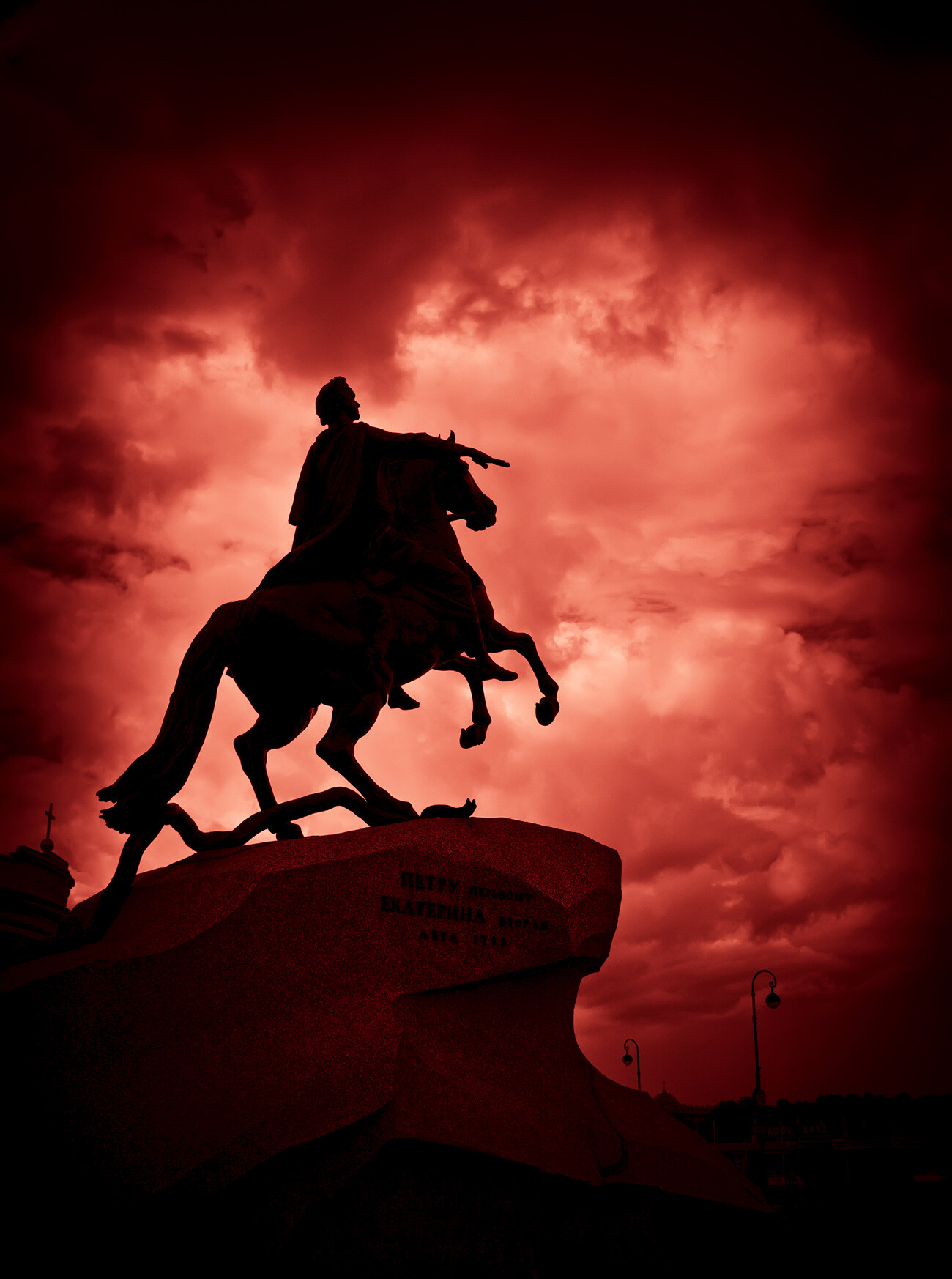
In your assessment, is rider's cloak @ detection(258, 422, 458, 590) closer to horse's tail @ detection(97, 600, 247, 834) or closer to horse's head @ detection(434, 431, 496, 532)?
horse's head @ detection(434, 431, 496, 532)

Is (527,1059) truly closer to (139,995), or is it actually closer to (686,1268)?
(686,1268)

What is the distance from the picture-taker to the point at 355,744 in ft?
24.2

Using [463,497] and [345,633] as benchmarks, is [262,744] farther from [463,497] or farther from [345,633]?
[463,497]

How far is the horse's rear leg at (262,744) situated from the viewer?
7715 millimetres

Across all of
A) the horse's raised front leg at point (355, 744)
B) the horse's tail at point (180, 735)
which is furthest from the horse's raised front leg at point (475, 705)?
the horse's tail at point (180, 735)

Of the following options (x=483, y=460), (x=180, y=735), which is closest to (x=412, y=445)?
(x=483, y=460)

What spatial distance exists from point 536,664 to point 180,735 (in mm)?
2903

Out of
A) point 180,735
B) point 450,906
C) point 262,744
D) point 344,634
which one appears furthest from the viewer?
point 262,744

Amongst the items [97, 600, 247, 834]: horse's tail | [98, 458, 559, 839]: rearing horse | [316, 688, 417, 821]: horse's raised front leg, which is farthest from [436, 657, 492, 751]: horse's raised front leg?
[97, 600, 247, 834]: horse's tail

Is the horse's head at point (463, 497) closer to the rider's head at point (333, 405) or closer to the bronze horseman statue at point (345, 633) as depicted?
the bronze horseman statue at point (345, 633)

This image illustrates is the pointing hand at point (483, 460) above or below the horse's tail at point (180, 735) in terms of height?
above

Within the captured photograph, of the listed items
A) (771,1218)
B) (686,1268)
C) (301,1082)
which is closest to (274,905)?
(301,1082)

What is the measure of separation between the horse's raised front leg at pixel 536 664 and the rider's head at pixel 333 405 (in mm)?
2055

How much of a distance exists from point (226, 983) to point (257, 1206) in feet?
3.67
